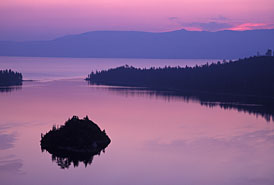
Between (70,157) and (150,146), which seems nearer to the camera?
(70,157)

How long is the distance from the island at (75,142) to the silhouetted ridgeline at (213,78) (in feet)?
146

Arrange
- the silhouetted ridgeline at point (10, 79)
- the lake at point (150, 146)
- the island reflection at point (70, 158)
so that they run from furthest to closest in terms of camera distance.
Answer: the silhouetted ridgeline at point (10, 79) < the island reflection at point (70, 158) < the lake at point (150, 146)

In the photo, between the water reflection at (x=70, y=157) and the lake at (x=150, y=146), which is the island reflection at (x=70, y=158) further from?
the lake at (x=150, y=146)

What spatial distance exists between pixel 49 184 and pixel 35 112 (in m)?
24.2

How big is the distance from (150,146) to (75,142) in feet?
17.2

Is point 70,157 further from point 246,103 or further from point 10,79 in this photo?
point 10,79

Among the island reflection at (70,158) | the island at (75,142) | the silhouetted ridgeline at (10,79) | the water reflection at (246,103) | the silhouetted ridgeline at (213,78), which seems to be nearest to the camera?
the island reflection at (70,158)

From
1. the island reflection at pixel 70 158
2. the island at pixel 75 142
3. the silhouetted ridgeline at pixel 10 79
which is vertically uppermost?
the silhouetted ridgeline at pixel 10 79

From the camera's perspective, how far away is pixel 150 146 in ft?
111

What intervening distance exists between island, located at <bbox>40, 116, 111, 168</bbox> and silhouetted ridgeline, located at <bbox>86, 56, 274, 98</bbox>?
146 feet

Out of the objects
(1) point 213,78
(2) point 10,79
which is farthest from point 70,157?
(2) point 10,79

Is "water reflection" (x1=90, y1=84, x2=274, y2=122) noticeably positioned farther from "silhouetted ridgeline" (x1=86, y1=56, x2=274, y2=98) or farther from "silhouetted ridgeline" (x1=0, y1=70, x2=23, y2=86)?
"silhouetted ridgeline" (x1=0, y1=70, x2=23, y2=86)

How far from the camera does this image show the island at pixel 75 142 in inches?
1195

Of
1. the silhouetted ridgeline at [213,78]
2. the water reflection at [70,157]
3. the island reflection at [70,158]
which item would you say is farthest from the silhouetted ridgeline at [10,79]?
the island reflection at [70,158]
